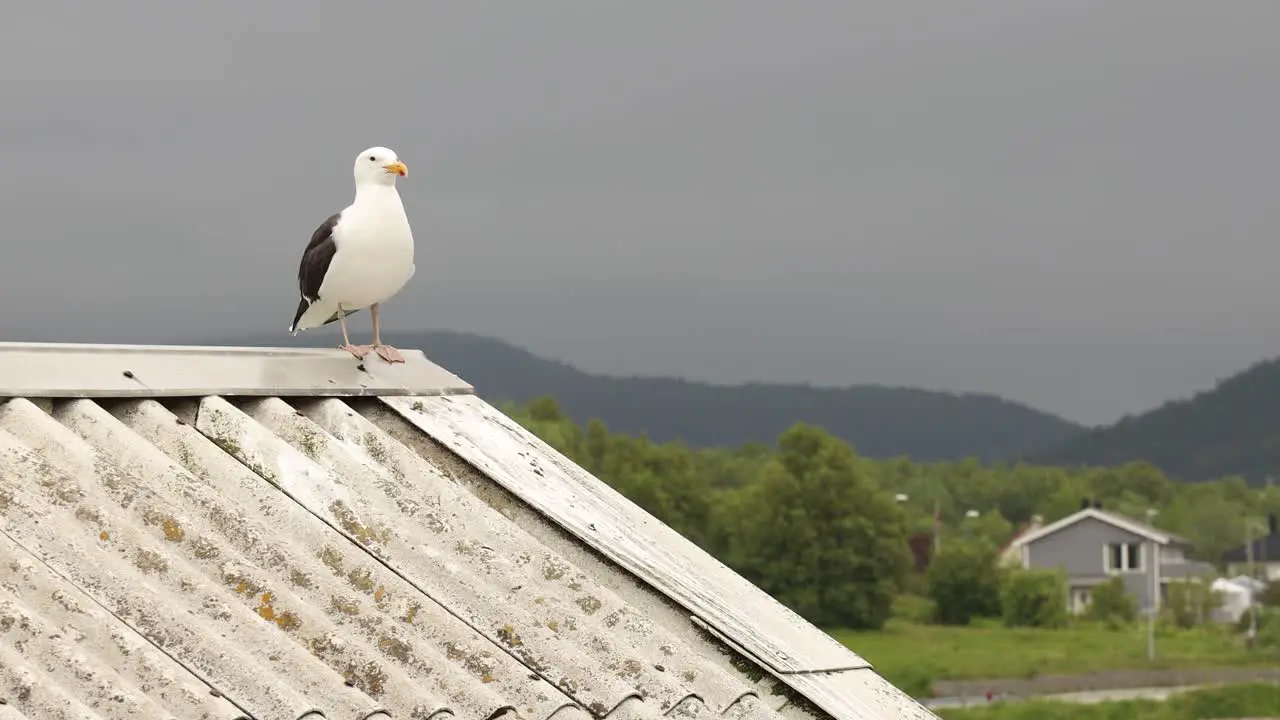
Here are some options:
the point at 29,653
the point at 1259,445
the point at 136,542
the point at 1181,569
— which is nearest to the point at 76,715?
the point at 29,653

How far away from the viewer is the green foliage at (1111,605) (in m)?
80.2

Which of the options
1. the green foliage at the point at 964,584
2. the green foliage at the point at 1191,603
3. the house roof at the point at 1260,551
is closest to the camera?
the green foliage at the point at 1191,603

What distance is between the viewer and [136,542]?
3541 mm

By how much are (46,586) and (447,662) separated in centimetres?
79

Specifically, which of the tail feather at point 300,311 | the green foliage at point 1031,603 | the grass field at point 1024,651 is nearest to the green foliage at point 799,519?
the green foliage at point 1031,603

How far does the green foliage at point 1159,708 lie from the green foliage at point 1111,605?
28.5m

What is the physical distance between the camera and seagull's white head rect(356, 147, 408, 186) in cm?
573

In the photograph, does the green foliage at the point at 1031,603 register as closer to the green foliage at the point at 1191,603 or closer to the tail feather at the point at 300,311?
the green foliage at the point at 1191,603

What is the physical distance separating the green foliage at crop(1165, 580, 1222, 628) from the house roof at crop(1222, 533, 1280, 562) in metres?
23.4

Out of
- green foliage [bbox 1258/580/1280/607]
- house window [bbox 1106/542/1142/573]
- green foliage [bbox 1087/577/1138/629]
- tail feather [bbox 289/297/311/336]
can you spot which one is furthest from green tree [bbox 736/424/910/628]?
tail feather [bbox 289/297/311/336]

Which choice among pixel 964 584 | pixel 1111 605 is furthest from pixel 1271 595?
pixel 964 584

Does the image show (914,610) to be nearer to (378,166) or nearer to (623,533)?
(378,166)

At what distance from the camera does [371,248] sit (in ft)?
18.7

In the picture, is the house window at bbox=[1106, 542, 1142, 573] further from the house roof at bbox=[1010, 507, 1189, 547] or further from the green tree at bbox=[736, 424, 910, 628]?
the green tree at bbox=[736, 424, 910, 628]
